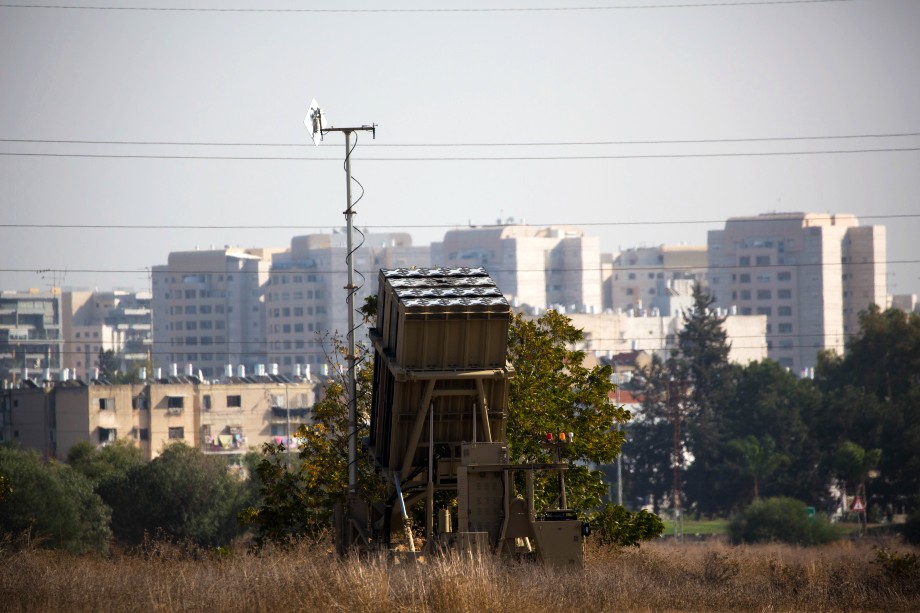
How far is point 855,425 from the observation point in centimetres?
9412

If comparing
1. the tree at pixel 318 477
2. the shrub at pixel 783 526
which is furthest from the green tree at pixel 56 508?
the tree at pixel 318 477

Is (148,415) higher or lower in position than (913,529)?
higher

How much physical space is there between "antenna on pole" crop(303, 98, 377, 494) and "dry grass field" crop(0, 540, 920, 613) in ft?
9.59

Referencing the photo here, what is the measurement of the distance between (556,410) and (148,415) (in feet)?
373

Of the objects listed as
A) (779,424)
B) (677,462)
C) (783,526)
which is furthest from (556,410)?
(779,424)

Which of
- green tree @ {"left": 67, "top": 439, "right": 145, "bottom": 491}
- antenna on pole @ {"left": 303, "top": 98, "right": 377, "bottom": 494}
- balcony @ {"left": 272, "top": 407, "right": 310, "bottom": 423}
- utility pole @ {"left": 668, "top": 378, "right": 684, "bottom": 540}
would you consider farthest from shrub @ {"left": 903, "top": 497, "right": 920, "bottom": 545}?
balcony @ {"left": 272, "top": 407, "right": 310, "bottom": 423}

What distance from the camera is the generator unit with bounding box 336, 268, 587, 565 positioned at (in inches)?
753

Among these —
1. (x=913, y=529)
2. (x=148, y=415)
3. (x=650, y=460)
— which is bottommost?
(x=913, y=529)

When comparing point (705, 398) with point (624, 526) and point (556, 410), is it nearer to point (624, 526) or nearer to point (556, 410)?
point (624, 526)

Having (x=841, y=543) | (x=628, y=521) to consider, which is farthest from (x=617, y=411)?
(x=841, y=543)

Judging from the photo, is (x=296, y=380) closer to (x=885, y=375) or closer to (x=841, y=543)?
(x=885, y=375)

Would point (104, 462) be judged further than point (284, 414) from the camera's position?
No

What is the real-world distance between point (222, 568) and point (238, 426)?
5191 inches

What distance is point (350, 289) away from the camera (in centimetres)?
2250
